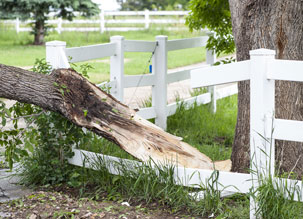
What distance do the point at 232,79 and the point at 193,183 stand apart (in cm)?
96

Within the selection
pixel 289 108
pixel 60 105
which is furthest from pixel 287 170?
pixel 60 105

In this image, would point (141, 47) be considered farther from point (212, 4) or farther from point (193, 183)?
point (193, 183)

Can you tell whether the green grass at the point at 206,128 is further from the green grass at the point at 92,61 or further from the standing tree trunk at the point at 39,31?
the standing tree trunk at the point at 39,31

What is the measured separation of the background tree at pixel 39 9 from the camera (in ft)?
61.0

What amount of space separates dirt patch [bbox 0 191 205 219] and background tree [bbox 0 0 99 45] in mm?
14508

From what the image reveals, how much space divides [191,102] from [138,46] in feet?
5.81

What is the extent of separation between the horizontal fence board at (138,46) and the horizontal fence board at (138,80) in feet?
1.17

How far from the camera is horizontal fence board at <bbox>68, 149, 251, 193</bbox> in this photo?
4211 mm

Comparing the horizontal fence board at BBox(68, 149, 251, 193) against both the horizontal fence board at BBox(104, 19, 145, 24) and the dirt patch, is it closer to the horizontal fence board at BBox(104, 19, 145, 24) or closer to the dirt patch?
the dirt patch

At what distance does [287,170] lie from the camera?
4.77m

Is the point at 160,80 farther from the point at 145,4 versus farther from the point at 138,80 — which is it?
the point at 145,4

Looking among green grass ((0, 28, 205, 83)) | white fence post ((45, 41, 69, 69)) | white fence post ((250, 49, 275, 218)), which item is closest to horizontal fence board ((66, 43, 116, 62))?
white fence post ((45, 41, 69, 69))

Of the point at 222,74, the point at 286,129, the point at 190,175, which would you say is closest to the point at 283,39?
the point at 222,74

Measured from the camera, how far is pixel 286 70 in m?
3.86
